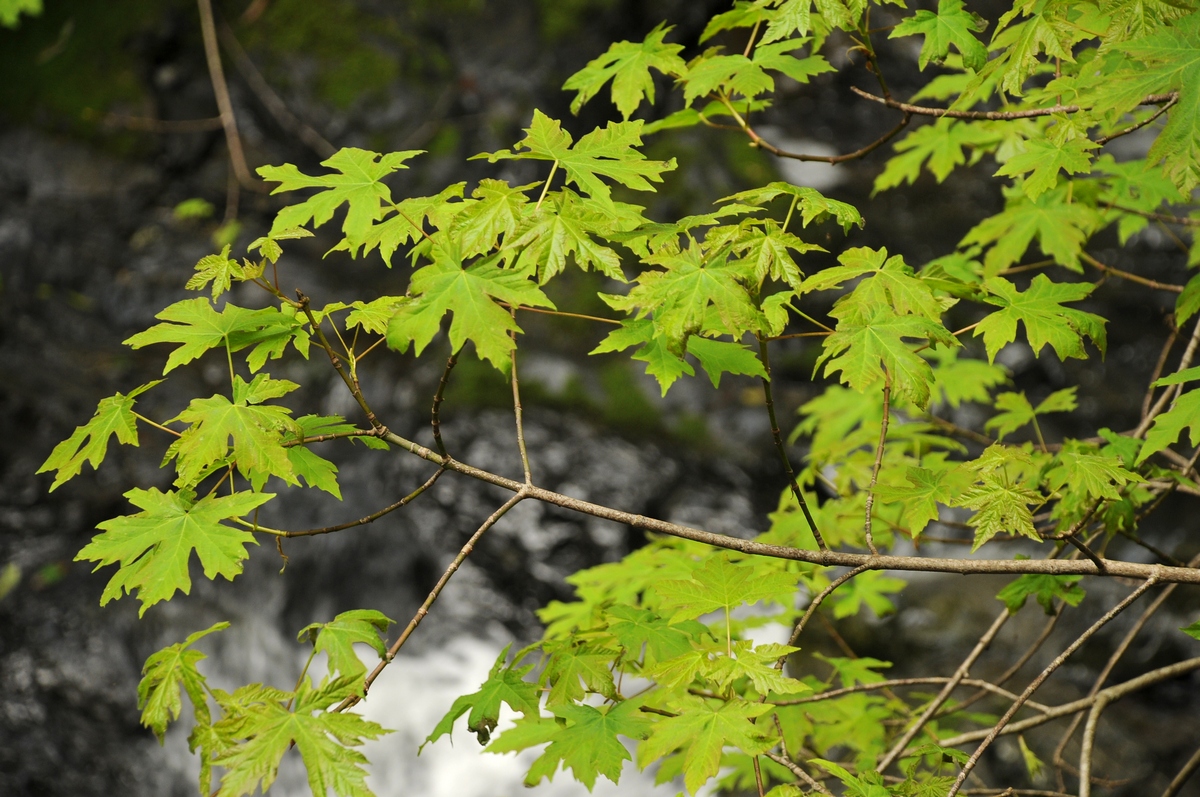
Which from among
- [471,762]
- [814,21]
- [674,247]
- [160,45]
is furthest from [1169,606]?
[160,45]

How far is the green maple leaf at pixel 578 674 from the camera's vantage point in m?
1.50

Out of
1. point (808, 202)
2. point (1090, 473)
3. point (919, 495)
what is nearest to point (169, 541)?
point (808, 202)

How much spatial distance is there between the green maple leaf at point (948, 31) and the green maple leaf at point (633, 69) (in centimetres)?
50

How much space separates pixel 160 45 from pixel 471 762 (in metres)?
7.83

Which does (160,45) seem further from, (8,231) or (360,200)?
(360,200)

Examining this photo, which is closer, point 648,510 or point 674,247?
point 674,247

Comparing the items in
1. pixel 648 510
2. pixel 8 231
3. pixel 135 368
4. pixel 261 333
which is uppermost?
pixel 261 333

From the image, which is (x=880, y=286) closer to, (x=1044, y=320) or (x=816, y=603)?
(x=1044, y=320)

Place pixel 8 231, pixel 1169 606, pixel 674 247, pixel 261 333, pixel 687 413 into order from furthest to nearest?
pixel 8 231 → pixel 687 413 → pixel 1169 606 → pixel 261 333 → pixel 674 247

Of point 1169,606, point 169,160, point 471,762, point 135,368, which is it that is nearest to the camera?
point 1169,606

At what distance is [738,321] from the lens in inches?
50.4

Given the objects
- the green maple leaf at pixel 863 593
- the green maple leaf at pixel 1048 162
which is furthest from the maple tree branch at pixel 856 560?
the green maple leaf at pixel 863 593

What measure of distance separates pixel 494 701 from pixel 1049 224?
6.50ft

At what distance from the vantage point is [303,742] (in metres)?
1.21
